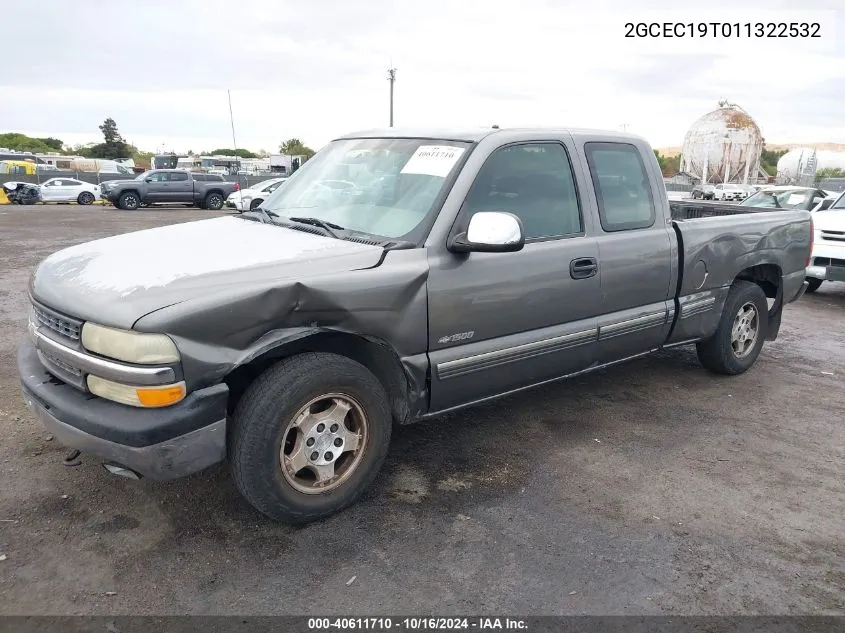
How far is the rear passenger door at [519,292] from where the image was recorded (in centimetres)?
342

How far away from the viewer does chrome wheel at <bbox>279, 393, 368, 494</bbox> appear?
3016mm

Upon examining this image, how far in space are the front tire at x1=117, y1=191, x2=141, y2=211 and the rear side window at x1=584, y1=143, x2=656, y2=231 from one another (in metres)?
24.1

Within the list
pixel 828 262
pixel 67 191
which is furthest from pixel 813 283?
pixel 67 191

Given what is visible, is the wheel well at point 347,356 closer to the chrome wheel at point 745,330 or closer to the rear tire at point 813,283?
the chrome wheel at point 745,330

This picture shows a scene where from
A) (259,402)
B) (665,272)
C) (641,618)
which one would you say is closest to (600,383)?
(665,272)

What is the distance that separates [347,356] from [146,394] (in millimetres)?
951

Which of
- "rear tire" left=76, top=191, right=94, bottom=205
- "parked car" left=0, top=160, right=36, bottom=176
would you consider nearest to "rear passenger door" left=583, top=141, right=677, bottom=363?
"rear tire" left=76, top=191, right=94, bottom=205

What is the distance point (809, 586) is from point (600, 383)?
2.54m

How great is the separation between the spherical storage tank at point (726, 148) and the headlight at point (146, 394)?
63.3 m

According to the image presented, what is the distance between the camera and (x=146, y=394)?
103 inches

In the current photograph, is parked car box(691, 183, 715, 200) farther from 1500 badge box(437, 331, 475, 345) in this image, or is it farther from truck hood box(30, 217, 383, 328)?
truck hood box(30, 217, 383, 328)

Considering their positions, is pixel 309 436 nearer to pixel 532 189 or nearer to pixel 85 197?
pixel 532 189

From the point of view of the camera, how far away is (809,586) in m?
2.81

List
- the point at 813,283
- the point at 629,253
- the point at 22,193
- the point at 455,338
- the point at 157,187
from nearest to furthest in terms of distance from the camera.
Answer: the point at 455,338
the point at 629,253
the point at 813,283
the point at 157,187
the point at 22,193
